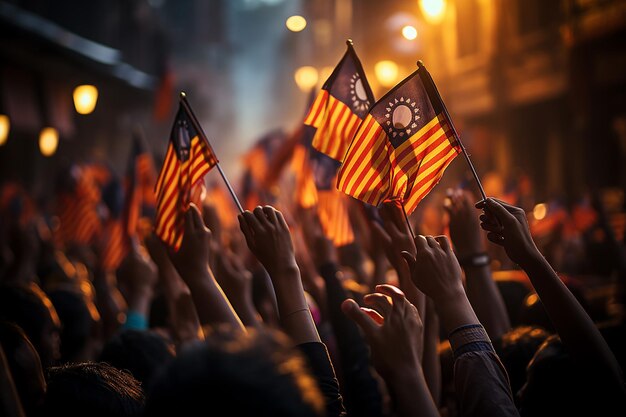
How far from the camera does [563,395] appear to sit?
8.43 feet

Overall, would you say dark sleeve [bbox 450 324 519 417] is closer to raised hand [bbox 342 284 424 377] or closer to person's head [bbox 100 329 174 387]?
raised hand [bbox 342 284 424 377]

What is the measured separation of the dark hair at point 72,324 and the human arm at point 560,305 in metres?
2.89

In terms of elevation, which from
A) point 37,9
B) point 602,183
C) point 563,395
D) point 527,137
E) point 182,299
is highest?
point 37,9

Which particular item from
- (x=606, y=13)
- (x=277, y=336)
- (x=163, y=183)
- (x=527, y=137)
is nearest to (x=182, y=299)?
(x=163, y=183)

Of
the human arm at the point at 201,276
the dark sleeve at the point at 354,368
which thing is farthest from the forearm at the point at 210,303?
the dark sleeve at the point at 354,368

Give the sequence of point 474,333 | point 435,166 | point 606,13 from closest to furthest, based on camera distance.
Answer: point 474,333 < point 435,166 < point 606,13

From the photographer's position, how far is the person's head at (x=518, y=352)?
10.3ft

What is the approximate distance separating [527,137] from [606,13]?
6190 millimetres

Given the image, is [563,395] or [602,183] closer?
[563,395]

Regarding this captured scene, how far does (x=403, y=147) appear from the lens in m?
3.23

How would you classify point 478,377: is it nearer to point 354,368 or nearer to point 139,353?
point 354,368

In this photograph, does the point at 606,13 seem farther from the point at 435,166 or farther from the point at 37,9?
the point at 435,166

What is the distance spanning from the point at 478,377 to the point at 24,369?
180 centimetres

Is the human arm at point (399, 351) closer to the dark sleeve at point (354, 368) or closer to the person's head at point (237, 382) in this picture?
the person's head at point (237, 382)
